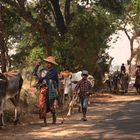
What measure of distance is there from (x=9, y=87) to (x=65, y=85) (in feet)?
17.7

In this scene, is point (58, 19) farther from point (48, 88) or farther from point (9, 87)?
point (9, 87)

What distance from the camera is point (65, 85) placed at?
2047cm

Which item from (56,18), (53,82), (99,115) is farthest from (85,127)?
(56,18)

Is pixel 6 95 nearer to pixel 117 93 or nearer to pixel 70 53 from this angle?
pixel 70 53

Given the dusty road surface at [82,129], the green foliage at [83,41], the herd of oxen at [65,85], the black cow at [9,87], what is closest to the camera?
the dusty road surface at [82,129]

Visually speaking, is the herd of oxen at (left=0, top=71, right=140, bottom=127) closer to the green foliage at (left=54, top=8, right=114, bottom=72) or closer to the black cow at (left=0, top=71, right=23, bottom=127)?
the black cow at (left=0, top=71, right=23, bottom=127)

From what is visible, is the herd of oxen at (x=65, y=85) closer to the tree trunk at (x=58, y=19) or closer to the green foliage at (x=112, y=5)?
the green foliage at (x=112, y=5)

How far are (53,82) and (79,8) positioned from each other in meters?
15.7

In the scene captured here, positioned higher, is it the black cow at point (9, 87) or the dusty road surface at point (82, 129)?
the black cow at point (9, 87)

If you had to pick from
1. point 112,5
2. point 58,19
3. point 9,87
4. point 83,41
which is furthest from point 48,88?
point 112,5

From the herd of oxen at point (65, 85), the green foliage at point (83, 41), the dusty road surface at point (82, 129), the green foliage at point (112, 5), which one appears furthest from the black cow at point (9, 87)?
the green foliage at point (112, 5)

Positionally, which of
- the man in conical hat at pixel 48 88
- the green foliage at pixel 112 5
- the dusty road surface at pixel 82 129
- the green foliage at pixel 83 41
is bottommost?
the dusty road surface at pixel 82 129

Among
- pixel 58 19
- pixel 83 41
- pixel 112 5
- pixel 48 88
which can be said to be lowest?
pixel 48 88

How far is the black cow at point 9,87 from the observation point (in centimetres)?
1453
